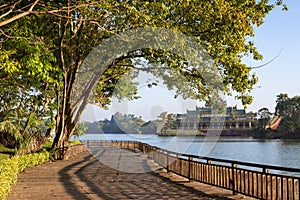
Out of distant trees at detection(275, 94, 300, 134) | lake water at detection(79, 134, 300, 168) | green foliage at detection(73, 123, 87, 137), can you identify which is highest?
distant trees at detection(275, 94, 300, 134)

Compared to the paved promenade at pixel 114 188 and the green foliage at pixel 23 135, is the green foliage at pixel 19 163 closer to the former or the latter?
the paved promenade at pixel 114 188

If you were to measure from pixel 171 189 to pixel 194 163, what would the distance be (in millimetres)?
1844

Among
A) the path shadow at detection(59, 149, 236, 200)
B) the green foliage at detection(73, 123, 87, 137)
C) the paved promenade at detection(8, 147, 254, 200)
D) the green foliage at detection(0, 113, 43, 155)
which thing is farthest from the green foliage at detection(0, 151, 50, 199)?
the green foliage at detection(73, 123, 87, 137)

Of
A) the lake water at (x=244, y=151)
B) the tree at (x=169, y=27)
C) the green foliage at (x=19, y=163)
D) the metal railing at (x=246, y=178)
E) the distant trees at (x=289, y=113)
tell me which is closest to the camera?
the metal railing at (x=246, y=178)

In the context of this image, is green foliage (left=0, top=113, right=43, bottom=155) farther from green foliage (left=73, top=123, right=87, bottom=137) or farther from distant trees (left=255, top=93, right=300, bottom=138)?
distant trees (left=255, top=93, right=300, bottom=138)

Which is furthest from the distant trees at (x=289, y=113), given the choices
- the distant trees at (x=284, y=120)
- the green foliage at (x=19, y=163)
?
the green foliage at (x=19, y=163)

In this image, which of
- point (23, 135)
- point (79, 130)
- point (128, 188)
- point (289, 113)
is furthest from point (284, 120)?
point (128, 188)

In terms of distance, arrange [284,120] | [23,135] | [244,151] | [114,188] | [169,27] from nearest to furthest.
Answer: [114,188] → [169,27] → [23,135] → [244,151] → [284,120]

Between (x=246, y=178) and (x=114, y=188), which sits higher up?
(x=246, y=178)

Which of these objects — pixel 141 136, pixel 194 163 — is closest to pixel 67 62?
pixel 141 136

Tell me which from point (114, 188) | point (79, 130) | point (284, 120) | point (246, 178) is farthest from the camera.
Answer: point (284, 120)

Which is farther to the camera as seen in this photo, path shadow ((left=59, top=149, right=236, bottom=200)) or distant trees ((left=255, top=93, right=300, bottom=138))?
distant trees ((left=255, top=93, right=300, bottom=138))

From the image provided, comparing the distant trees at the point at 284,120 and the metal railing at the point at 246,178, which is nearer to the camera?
the metal railing at the point at 246,178

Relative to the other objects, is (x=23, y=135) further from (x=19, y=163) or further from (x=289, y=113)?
(x=289, y=113)
